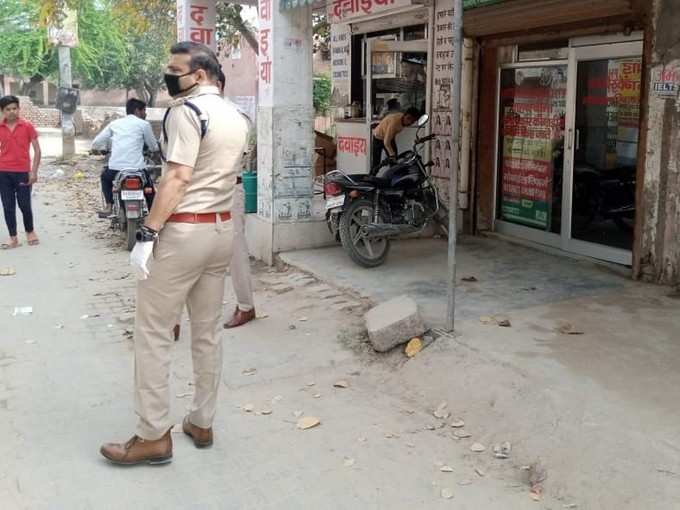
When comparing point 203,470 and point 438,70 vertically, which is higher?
point 438,70

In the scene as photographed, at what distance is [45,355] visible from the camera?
19.3 ft

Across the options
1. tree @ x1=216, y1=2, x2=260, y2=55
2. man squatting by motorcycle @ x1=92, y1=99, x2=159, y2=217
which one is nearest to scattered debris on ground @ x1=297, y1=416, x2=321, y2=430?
man squatting by motorcycle @ x1=92, y1=99, x2=159, y2=217

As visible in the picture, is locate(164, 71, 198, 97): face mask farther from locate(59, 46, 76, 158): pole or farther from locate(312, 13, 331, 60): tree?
locate(59, 46, 76, 158): pole

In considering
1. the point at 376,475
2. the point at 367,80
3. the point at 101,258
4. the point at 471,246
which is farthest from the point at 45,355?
the point at 367,80

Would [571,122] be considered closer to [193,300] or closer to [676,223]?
[676,223]

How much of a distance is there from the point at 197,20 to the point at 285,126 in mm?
3208

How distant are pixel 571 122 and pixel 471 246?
168 cm

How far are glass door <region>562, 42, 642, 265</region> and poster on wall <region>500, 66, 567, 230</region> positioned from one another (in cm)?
27

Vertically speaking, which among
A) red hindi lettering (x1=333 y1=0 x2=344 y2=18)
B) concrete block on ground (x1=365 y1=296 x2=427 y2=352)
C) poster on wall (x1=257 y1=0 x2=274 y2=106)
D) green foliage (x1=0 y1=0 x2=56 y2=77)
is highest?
green foliage (x1=0 y1=0 x2=56 y2=77)

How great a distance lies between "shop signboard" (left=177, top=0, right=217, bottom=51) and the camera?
10.8 meters

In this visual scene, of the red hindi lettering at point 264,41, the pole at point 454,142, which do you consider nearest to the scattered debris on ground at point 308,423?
the pole at point 454,142

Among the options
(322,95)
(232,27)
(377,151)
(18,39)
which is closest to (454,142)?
(377,151)

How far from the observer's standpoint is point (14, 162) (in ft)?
31.8

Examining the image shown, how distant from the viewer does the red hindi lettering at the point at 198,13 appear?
1078 cm
